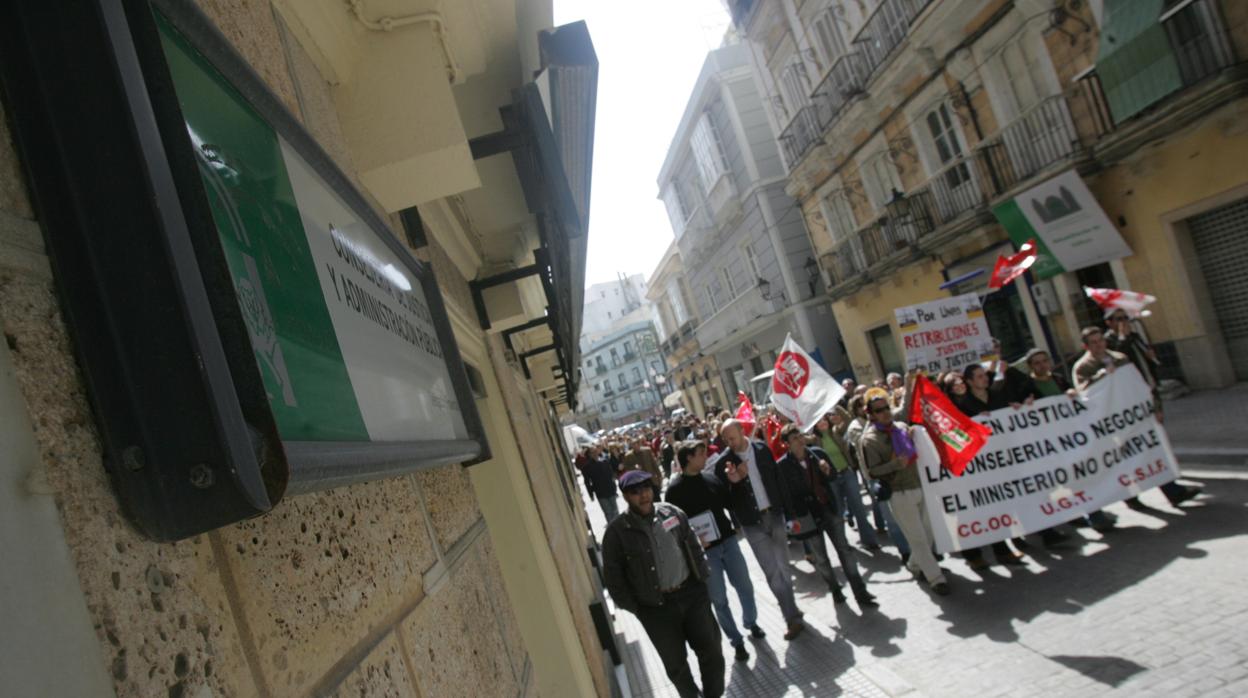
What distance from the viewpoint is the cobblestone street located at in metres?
4.60

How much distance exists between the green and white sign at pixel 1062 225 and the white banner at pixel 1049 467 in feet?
23.2

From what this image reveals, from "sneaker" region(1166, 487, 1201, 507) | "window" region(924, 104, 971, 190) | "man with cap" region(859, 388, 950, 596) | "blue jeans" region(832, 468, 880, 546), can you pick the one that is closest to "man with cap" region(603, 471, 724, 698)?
"man with cap" region(859, 388, 950, 596)

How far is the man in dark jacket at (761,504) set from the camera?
273 inches

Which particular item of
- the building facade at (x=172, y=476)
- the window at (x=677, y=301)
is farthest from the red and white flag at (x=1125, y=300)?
the window at (x=677, y=301)

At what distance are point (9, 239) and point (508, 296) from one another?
17.4ft

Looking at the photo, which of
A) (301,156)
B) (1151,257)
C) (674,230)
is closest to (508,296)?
(301,156)

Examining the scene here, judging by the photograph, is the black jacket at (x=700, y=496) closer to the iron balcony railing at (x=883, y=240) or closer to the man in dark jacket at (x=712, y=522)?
the man in dark jacket at (x=712, y=522)

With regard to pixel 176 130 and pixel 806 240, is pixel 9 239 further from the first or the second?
pixel 806 240

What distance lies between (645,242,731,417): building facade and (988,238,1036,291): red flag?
1038 inches

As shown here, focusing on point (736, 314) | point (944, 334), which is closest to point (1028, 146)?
point (944, 334)

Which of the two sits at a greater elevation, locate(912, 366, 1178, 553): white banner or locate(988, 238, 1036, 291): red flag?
locate(988, 238, 1036, 291): red flag

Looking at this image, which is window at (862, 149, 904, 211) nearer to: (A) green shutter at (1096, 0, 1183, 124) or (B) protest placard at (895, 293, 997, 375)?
(A) green shutter at (1096, 0, 1183, 124)

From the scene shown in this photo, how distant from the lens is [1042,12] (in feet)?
43.7

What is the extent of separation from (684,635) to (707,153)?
84.4 feet
